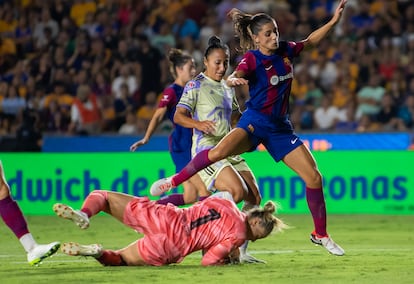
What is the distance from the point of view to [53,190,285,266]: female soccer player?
899 cm

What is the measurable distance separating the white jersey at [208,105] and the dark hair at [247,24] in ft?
2.12

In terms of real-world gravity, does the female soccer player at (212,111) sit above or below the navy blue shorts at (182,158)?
above

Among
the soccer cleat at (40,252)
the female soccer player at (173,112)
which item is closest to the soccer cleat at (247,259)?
the soccer cleat at (40,252)

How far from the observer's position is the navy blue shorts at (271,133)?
32.8ft

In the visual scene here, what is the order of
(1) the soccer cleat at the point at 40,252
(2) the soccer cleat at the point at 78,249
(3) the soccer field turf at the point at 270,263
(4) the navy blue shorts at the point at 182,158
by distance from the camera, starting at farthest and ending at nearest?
(4) the navy blue shorts at the point at 182,158 → (1) the soccer cleat at the point at 40,252 → (2) the soccer cleat at the point at 78,249 → (3) the soccer field turf at the point at 270,263

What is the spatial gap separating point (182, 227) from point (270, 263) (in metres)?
1.18

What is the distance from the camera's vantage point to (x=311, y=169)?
1000 centimetres

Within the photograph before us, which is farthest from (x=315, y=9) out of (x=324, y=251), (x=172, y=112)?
(x=324, y=251)

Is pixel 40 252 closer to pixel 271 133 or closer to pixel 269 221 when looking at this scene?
pixel 269 221

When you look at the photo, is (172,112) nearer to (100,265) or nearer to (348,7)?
(100,265)

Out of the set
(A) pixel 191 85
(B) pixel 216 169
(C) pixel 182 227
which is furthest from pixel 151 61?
(C) pixel 182 227

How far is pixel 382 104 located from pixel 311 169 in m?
9.36

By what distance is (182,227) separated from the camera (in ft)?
29.6

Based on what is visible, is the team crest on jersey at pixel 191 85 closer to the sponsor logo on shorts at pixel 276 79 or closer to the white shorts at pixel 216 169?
the white shorts at pixel 216 169
